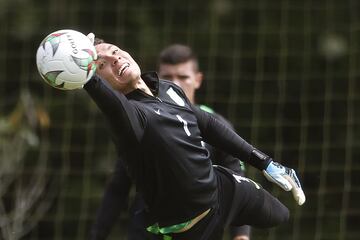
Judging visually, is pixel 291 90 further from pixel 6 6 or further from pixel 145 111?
pixel 145 111

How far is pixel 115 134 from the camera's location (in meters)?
4.46

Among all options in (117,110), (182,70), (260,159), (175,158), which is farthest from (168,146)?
(182,70)

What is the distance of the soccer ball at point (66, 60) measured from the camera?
13.7 ft

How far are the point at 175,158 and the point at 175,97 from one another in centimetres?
35

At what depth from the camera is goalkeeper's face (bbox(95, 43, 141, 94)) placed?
15.1 feet

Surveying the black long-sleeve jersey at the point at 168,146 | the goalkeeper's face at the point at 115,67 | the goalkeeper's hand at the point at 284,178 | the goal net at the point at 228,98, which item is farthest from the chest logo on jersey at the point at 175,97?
the goal net at the point at 228,98

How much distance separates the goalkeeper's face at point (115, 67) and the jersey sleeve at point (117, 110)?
0.68 feet

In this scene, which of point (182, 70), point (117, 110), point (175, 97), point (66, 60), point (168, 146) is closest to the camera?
point (66, 60)

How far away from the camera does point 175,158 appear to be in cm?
455

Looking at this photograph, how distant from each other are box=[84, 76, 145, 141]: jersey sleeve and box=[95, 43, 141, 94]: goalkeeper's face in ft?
0.68

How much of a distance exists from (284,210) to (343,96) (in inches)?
128

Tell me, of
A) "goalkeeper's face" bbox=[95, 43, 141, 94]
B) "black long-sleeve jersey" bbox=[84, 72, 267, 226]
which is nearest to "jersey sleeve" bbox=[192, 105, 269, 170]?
"black long-sleeve jersey" bbox=[84, 72, 267, 226]

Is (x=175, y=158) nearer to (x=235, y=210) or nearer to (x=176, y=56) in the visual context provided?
(x=235, y=210)

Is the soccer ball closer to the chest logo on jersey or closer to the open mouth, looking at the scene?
the open mouth
